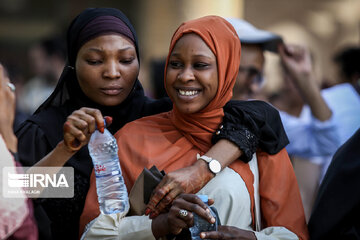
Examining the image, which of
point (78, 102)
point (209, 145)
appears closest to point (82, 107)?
point (78, 102)

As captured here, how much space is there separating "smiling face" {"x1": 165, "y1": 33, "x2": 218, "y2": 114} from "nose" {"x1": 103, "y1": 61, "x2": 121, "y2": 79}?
34 centimetres

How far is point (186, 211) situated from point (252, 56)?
1.93 metres

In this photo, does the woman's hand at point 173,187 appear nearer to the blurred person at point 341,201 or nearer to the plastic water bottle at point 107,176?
the plastic water bottle at point 107,176

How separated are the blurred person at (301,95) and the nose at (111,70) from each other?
1.21m

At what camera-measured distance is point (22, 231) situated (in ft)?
7.11

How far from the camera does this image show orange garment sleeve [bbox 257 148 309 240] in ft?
9.14

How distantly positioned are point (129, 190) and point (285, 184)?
0.82 metres

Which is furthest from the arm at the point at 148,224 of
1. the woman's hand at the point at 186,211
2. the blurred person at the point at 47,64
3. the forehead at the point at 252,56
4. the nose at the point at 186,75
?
the blurred person at the point at 47,64

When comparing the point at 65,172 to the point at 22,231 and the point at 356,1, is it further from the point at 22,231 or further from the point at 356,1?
the point at 356,1

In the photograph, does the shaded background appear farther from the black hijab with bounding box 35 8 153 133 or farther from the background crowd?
the black hijab with bounding box 35 8 153 133

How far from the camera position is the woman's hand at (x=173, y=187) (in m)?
2.53

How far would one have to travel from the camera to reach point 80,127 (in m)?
2.40

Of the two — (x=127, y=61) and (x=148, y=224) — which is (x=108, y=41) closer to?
(x=127, y=61)

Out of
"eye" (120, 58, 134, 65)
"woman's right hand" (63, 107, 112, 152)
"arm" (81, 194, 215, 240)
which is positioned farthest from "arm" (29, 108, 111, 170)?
"eye" (120, 58, 134, 65)
